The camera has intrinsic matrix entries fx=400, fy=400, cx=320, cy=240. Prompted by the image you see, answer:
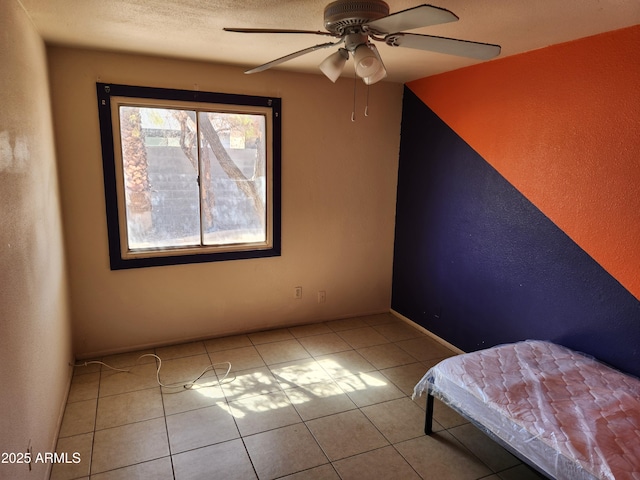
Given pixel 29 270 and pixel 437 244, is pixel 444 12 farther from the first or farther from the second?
pixel 437 244

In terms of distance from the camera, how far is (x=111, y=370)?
2936mm

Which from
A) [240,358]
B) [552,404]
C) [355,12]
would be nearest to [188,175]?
[240,358]

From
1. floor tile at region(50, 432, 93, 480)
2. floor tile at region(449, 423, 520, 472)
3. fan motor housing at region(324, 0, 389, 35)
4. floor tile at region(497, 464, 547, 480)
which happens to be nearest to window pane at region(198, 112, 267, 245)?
floor tile at region(50, 432, 93, 480)

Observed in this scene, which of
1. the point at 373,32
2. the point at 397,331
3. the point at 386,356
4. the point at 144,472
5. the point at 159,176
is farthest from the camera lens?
the point at 397,331

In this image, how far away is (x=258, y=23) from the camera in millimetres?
2154

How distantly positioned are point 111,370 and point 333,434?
1738 mm

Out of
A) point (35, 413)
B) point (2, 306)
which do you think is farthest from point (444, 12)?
point (35, 413)

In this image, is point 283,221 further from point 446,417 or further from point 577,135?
Result: point 577,135

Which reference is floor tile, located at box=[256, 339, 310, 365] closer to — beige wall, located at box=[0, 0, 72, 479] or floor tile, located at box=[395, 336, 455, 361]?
floor tile, located at box=[395, 336, 455, 361]

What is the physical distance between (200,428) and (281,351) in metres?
1.06

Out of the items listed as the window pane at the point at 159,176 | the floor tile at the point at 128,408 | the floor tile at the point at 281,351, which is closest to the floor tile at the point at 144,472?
the floor tile at the point at 128,408

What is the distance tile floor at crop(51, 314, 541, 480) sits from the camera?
2043mm

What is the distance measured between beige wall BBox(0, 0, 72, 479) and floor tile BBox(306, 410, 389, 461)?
136 centimetres

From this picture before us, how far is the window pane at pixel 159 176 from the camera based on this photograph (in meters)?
2.98
